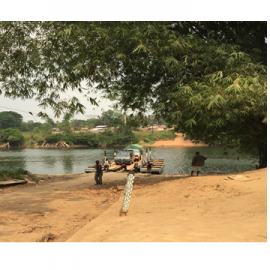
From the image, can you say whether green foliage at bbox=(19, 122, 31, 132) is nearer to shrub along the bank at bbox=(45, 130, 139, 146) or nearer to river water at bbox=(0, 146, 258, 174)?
shrub along the bank at bbox=(45, 130, 139, 146)

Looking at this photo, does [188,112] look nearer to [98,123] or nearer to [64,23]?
[64,23]

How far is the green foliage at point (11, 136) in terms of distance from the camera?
244 feet

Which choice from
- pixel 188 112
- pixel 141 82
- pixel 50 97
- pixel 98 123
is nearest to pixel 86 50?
pixel 50 97

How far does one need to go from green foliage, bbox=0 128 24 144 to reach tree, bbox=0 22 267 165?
67764mm

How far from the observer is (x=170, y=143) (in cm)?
7881

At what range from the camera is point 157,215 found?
6.73 metres

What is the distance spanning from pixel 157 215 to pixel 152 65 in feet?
22.0

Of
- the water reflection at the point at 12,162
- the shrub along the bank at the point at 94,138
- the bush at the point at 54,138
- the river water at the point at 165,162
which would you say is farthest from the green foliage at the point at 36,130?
the river water at the point at 165,162

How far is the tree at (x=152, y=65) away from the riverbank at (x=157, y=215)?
8.88 feet

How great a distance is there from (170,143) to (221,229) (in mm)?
74376

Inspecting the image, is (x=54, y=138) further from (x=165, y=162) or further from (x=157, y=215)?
(x=157, y=215)

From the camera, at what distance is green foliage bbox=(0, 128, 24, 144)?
7450 cm

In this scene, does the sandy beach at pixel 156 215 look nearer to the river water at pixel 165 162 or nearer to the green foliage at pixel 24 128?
the river water at pixel 165 162

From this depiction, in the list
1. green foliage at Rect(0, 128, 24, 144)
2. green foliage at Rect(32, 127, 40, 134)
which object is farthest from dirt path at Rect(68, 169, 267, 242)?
green foliage at Rect(32, 127, 40, 134)
